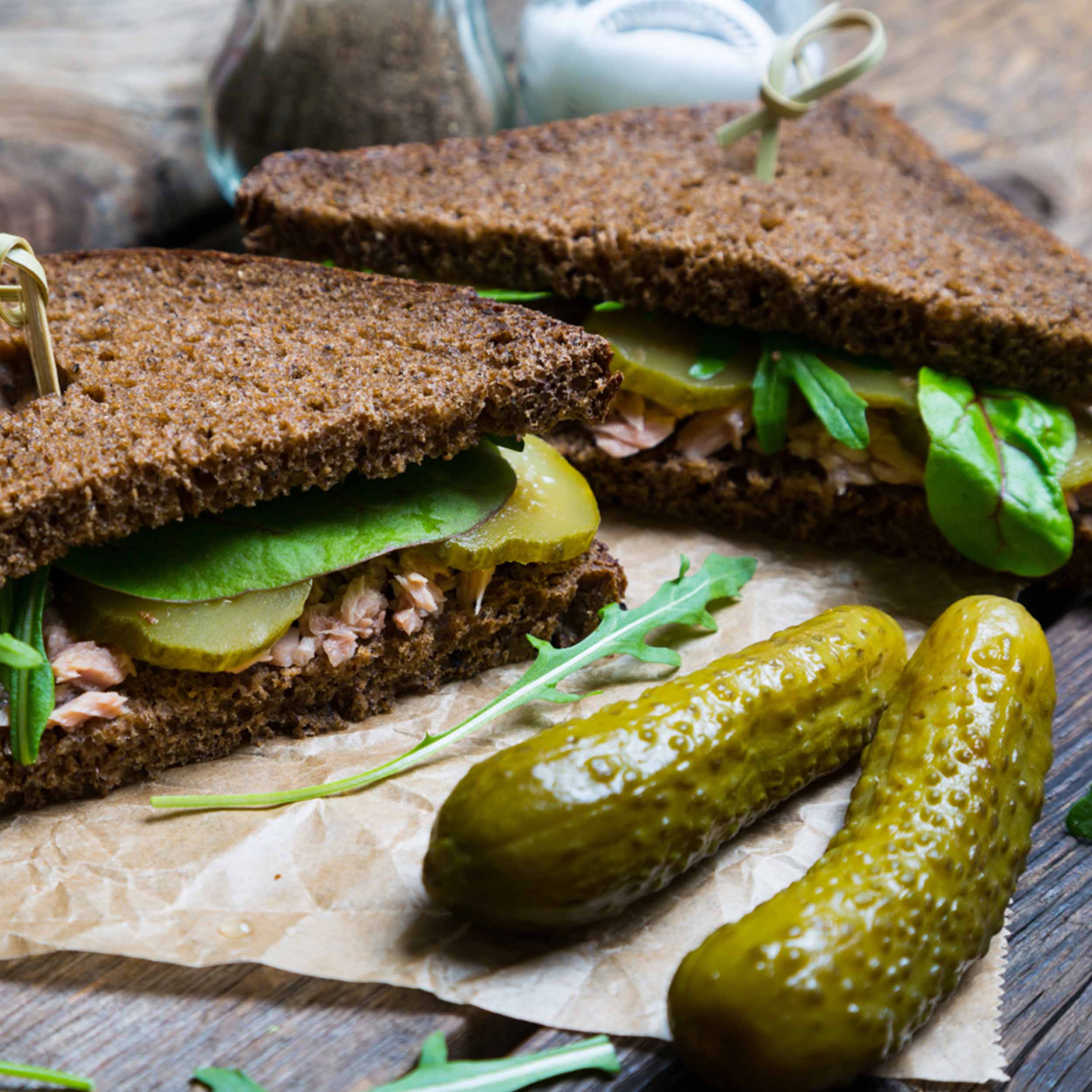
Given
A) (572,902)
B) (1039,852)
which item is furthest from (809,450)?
(572,902)

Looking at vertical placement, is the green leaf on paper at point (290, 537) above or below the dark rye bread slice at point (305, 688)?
above

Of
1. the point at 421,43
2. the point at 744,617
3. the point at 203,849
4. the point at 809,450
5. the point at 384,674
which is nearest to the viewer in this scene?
the point at 203,849

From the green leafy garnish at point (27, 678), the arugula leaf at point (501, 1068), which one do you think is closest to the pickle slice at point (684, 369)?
the green leafy garnish at point (27, 678)

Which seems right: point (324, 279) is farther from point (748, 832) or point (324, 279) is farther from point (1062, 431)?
point (1062, 431)

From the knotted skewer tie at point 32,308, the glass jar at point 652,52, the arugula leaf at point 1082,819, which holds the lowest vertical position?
the arugula leaf at point 1082,819

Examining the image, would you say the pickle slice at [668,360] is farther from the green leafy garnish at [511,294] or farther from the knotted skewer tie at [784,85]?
the knotted skewer tie at [784,85]

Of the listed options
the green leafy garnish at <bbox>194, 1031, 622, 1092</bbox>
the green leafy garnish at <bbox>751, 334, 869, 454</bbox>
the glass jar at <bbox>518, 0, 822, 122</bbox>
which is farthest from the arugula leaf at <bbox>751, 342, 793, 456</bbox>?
the green leafy garnish at <bbox>194, 1031, 622, 1092</bbox>

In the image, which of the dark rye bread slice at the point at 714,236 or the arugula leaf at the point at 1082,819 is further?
the dark rye bread slice at the point at 714,236

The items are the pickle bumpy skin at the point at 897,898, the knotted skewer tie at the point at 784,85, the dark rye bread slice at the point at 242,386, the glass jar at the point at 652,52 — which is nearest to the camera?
the pickle bumpy skin at the point at 897,898
